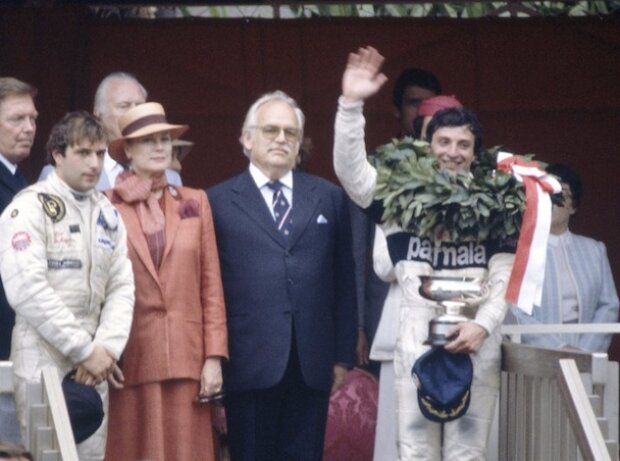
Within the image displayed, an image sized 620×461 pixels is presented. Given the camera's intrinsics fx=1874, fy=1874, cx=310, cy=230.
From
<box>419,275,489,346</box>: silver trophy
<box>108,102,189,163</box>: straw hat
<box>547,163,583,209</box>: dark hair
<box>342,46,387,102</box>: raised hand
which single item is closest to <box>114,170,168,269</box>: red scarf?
<box>108,102,189,163</box>: straw hat

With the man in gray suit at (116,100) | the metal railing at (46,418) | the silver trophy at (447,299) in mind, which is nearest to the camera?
the metal railing at (46,418)

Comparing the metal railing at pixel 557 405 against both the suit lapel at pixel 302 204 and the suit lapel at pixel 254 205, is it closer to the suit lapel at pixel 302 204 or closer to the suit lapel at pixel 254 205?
the suit lapel at pixel 302 204

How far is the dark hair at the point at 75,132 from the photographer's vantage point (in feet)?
23.5

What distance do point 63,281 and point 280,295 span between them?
0.96 m

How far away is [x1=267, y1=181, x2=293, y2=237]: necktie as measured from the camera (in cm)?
763

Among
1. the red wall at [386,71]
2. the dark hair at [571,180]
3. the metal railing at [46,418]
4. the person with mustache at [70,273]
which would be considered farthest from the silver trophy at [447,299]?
the red wall at [386,71]

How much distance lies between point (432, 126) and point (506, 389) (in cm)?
119

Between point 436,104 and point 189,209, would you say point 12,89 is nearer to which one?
point 189,209

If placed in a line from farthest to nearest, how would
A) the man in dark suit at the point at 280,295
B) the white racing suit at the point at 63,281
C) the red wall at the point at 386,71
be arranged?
1. the red wall at the point at 386,71
2. the man in dark suit at the point at 280,295
3. the white racing suit at the point at 63,281

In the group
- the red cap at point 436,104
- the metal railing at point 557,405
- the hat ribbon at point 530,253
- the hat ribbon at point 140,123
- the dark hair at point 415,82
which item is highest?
the dark hair at point 415,82

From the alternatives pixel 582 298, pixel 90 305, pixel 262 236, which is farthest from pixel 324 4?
pixel 90 305

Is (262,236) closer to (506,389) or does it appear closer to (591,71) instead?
(506,389)

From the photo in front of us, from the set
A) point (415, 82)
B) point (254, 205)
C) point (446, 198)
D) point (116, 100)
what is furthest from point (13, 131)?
point (415, 82)

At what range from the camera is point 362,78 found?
24.3 ft
